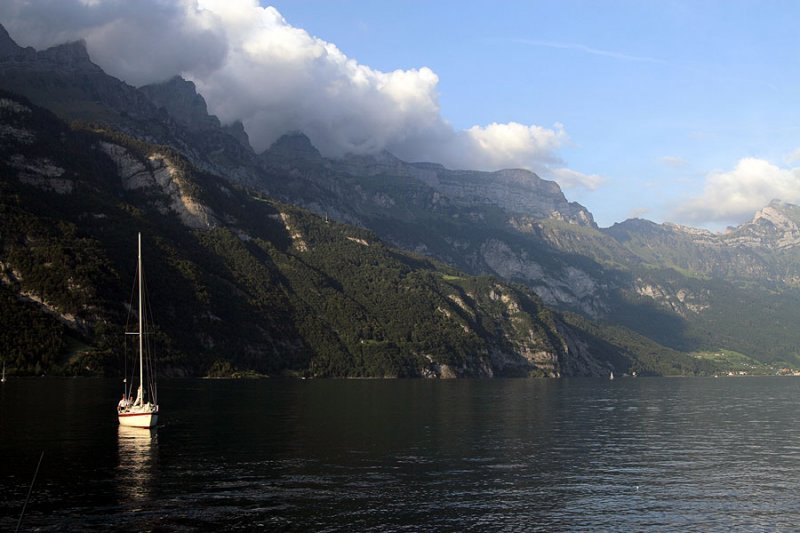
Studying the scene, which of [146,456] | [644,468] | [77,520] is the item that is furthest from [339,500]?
[644,468]

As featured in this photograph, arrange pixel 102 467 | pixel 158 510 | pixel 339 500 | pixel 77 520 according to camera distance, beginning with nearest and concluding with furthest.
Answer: pixel 77 520 → pixel 158 510 → pixel 339 500 → pixel 102 467

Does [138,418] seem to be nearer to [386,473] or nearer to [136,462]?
[136,462]

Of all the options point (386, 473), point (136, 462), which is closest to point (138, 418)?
point (136, 462)

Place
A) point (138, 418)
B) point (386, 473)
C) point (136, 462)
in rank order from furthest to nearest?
point (138, 418) < point (136, 462) < point (386, 473)

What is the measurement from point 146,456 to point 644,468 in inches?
2460

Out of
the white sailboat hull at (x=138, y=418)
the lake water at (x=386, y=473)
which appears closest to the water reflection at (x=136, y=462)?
the lake water at (x=386, y=473)

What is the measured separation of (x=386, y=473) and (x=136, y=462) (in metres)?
29.9

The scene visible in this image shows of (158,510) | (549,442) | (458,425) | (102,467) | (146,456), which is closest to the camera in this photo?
(158,510)

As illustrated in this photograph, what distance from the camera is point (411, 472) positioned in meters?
85.6

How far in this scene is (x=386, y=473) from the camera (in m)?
84.4

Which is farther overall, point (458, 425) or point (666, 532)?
point (458, 425)

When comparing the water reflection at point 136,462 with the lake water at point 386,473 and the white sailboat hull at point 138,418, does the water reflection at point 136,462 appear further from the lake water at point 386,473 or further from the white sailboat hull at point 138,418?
the white sailboat hull at point 138,418

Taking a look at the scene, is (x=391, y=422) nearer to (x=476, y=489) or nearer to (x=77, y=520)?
(x=476, y=489)

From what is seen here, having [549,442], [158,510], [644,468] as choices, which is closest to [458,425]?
[549,442]
